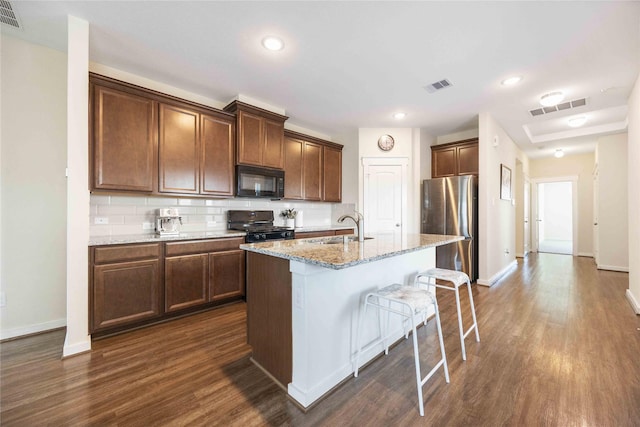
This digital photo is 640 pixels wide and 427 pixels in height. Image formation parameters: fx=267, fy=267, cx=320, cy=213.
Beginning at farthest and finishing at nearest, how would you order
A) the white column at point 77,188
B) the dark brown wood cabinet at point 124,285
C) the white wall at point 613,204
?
the white wall at point 613,204 < the dark brown wood cabinet at point 124,285 < the white column at point 77,188

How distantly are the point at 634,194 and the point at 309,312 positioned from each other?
4063mm

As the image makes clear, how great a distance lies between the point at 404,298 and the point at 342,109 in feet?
10.2

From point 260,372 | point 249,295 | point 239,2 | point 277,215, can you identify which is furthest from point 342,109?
point 260,372

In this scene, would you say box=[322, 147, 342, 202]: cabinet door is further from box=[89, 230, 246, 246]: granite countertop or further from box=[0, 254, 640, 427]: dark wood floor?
box=[0, 254, 640, 427]: dark wood floor

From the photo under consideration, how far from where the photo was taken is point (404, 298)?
1.68 metres

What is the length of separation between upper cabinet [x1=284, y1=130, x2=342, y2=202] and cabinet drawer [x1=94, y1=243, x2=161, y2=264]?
6.81 feet

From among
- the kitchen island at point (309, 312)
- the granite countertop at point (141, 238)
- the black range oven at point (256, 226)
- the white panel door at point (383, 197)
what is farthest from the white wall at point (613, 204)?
the granite countertop at point (141, 238)

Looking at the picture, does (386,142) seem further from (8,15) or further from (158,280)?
(8,15)

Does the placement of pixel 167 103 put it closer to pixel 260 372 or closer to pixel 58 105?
pixel 58 105

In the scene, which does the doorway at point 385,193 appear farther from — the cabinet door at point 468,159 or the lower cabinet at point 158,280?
the lower cabinet at point 158,280

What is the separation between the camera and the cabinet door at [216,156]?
3.19 meters

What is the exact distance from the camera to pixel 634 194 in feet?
10.1

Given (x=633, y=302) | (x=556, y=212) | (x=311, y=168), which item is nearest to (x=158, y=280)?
(x=311, y=168)

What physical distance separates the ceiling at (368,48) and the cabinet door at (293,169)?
640 millimetres
